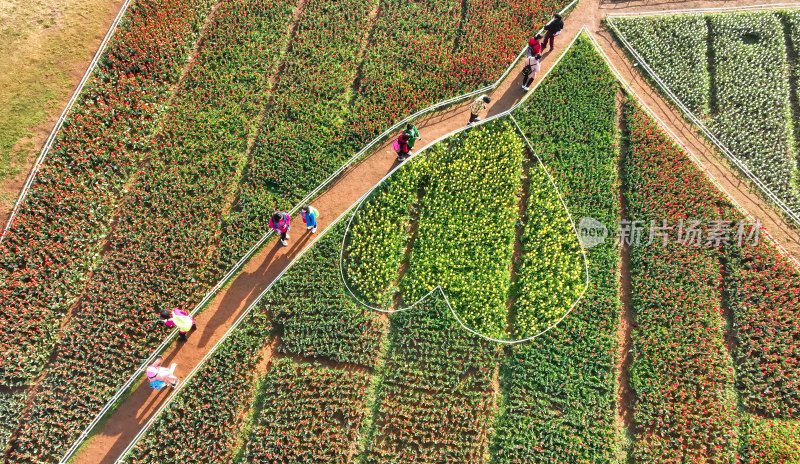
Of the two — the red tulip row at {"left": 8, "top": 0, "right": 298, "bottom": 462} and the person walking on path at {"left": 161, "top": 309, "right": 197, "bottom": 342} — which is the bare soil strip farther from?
the red tulip row at {"left": 8, "top": 0, "right": 298, "bottom": 462}

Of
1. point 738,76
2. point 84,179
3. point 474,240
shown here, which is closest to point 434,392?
point 474,240

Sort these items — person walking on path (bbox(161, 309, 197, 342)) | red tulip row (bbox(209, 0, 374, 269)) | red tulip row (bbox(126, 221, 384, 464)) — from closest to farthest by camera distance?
person walking on path (bbox(161, 309, 197, 342)) → red tulip row (bbox(126, 221, 384, 464)) → red tulip row (bbox(209, 0, 374, 269))

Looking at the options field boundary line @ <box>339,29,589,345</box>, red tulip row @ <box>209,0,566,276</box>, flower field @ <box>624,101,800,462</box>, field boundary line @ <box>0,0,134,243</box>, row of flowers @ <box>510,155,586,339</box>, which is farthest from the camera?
red tulip row @ <box>209,0,566,276</box>

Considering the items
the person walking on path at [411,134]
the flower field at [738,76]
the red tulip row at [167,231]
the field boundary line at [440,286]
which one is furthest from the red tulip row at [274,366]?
the flower field at [738,76]

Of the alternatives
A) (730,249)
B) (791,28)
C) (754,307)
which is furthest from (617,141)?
(791,28)

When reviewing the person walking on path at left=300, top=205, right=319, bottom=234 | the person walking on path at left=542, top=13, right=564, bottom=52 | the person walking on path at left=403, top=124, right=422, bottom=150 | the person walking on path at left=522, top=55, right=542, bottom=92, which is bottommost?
the person walking on path at left=300, top=205, right=319, bottom=234

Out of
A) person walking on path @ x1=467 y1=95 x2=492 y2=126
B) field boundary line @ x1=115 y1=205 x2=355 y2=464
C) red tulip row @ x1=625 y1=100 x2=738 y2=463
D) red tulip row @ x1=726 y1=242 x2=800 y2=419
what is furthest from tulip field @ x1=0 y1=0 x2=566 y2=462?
red tulip row @ x1=726 y1=242 x2=800 y2=419

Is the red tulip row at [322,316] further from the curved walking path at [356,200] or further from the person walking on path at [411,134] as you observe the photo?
the person walking on path at [411,134]
